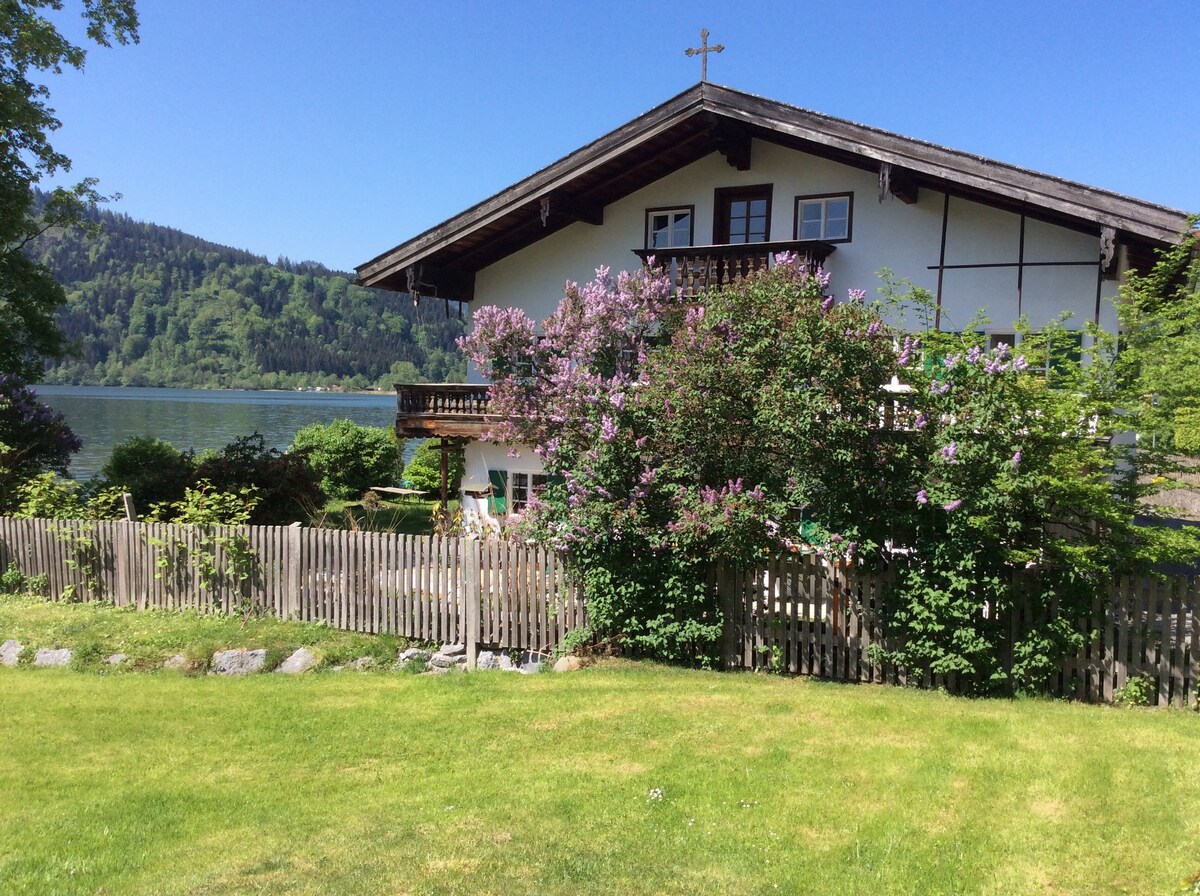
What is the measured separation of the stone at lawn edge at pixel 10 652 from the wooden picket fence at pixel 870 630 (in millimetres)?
10170

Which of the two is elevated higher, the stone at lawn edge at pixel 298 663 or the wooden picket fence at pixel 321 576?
the wooden picket fence at pixel 321 576

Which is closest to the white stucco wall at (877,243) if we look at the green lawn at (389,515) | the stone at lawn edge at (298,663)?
the green lawn at (389,515)

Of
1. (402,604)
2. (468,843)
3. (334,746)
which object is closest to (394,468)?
(402,604)

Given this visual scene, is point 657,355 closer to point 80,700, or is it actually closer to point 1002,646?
point 1002,646

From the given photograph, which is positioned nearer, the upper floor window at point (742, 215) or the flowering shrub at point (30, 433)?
the upper floor window at point (742, 215)

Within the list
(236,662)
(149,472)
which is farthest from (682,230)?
(149,472)

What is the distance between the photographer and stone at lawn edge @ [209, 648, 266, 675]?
1259 centimetres

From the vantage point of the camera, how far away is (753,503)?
1093 centimetres

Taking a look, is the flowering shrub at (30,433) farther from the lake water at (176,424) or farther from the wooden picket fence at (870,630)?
the lake water at (176,424)

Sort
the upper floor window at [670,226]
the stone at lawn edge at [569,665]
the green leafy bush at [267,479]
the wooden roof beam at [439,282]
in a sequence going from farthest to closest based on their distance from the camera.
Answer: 1. the green leafy bush at [267,479]
2. the wooden roof beam at [439,282]
3. the upper floor window at [670,226]
4. the stone at lawn edge at [569,665]

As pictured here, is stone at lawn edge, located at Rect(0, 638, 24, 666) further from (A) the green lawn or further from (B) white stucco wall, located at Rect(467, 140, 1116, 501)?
(B) white stucco wall, located at Rect(467, 140, 1116, 501)

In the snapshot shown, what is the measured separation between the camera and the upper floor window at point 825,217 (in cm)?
1712

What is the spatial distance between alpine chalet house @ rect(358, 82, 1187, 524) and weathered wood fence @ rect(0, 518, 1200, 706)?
4.95m

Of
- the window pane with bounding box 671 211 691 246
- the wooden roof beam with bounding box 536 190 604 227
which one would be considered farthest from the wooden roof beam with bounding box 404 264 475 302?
the window pane with bounding box 671 211 691 246
